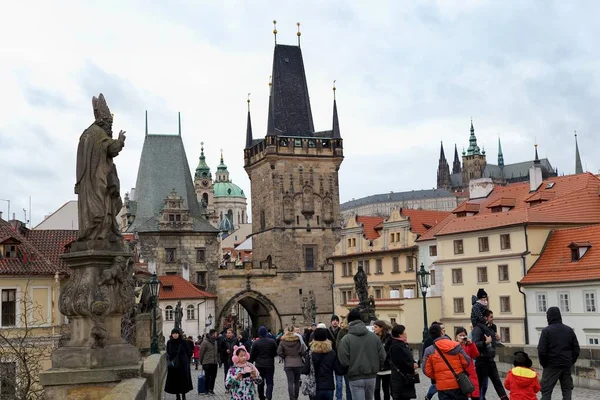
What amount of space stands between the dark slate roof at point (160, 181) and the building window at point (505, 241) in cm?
2836

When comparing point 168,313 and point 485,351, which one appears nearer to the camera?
point 485,351

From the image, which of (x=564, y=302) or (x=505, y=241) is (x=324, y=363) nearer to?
(x=564, y=302)

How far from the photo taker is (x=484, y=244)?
141 ft

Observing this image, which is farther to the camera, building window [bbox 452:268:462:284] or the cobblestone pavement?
building window [bbox 452:268:462:284]

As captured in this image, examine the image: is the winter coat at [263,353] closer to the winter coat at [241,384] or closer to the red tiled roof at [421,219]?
the winter coat at [241,384]

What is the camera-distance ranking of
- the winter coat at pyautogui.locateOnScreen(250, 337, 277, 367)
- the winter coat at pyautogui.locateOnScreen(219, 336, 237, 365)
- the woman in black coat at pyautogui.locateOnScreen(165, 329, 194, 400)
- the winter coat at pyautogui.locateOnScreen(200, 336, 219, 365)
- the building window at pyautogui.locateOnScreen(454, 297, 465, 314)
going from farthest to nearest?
the building window at pyautogui.locateOnScreen(454, 297, 465, 314) → the winter coat at pyautogui.locateOnScreen(219, 336, 237, 365) → the winter coat at pyautogui.locateOnScreen(200, 336, 219, 365) → the woman in black coat at pyautogui.locateOnScreen(165, 329, 194, 400) → the winter coat at pyautogui.locateOnScreen(250, 337, 277, 367)

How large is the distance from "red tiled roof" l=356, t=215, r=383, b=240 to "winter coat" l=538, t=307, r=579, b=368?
149ft

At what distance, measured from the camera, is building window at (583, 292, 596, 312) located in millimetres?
34438

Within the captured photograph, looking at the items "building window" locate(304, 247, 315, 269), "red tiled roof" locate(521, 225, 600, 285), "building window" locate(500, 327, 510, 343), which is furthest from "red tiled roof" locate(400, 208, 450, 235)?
"building window" locate(304, 247, 315, 269)

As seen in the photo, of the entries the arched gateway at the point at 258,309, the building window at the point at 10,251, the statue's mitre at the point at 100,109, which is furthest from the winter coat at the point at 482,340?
the arched gateway at the point at 258,309

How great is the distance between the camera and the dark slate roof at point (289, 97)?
71.8 m

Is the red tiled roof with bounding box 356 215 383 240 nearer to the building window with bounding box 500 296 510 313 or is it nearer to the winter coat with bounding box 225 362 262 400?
the building window with bounding box 500 296 510 313

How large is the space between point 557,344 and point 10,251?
93.1 ft

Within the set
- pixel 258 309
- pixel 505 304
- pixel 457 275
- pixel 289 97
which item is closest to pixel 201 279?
pixel 258 309
